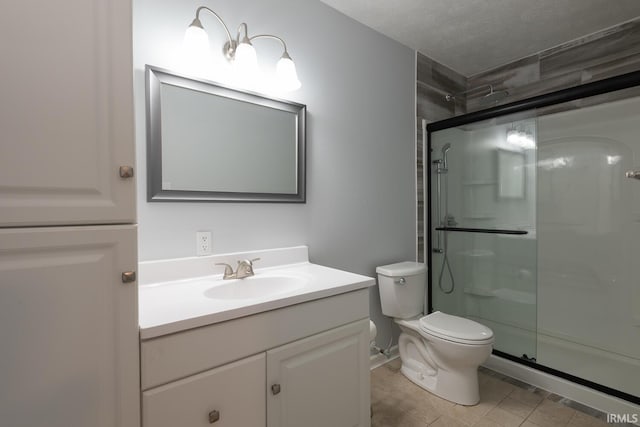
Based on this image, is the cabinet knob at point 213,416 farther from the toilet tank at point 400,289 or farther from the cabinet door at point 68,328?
the toilet tank at point 400,289

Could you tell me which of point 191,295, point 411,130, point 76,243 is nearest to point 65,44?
point 76,243

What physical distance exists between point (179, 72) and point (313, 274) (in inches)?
44.4

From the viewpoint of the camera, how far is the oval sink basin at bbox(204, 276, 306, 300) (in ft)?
4.44

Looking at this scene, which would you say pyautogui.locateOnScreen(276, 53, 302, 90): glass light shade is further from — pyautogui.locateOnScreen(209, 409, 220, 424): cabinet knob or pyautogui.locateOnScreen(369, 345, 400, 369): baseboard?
pyautogui.locateOnScreen(369, 345, 400, 369): baseboard

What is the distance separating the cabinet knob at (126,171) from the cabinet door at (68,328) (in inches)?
5.5

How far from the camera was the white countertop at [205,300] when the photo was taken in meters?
0.90

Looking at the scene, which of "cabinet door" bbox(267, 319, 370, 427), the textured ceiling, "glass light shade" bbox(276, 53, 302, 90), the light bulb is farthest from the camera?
the textured ceiling

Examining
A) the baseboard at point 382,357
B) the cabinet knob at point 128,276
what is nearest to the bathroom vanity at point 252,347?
the cabinet knob at point 128,276

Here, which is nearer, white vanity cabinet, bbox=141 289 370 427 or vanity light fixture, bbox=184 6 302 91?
white vanity cabinet, bbox=141 289 370 427

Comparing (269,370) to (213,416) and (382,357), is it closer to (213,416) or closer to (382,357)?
(213,416)

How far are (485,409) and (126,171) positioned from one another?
2156mm

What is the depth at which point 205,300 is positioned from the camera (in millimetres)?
1097

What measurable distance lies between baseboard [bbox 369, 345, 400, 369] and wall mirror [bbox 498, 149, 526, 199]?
4.71ft

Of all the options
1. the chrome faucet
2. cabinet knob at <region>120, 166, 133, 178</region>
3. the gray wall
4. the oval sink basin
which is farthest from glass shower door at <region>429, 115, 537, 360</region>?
cabinet knob at <region>120, 166, 133, 178</region>
